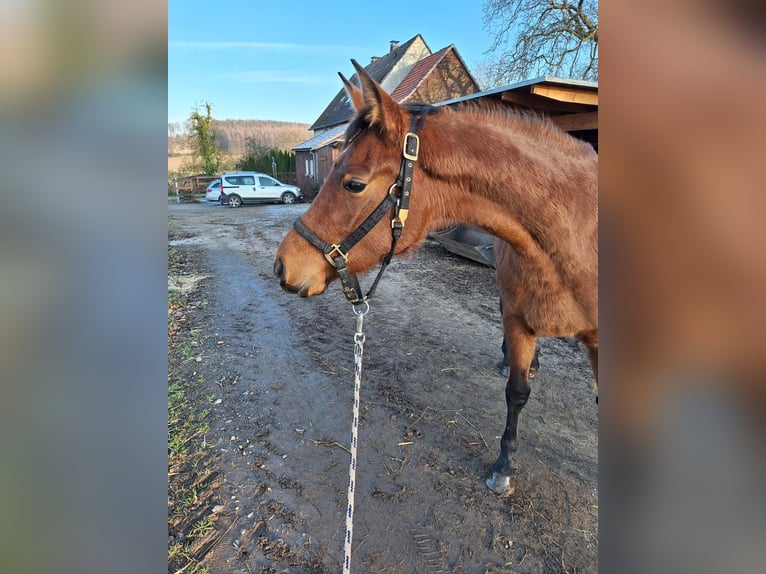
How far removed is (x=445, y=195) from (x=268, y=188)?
2231 cm

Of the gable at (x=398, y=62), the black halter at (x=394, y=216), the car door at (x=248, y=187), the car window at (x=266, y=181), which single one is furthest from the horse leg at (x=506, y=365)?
the car window at (x=266, y=181)

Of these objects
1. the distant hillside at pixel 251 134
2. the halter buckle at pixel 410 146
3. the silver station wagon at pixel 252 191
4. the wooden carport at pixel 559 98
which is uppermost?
the distant hillside at pixel 251 134

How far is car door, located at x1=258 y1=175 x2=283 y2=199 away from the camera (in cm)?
2250

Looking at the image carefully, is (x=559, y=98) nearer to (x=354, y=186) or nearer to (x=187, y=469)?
(x=354, y=186)

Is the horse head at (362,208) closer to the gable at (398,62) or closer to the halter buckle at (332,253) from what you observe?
the halter buckle at (332,253)

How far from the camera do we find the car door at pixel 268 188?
73.8 ft

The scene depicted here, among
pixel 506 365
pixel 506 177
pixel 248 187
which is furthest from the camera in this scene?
pixel 248 187

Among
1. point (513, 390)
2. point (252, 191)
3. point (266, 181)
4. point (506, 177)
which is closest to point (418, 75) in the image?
point (266, 181)

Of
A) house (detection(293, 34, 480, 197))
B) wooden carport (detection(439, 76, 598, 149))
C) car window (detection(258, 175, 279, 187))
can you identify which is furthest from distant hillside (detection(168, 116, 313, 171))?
wooden carport (detection(439, 76, 598, 149))

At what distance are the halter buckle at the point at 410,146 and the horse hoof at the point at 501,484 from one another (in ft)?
6.48

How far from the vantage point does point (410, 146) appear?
179cm

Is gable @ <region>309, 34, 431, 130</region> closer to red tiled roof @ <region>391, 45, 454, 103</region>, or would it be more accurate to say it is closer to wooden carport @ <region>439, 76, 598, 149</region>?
red tiled roof @ <region>391, 45, 454, 103</region>
